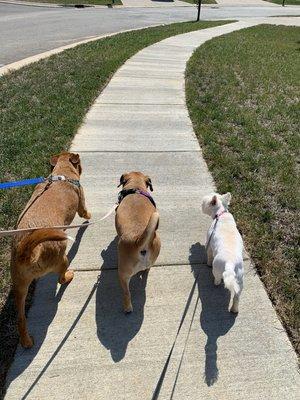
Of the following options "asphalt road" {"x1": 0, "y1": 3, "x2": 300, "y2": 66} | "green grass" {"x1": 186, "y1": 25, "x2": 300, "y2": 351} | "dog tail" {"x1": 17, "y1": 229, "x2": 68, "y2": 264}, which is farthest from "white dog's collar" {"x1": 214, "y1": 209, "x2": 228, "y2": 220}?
"asphalt road" {"x1": 0, "y1": 3, "x2": 300, "y2": 66}

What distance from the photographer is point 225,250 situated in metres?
3.78

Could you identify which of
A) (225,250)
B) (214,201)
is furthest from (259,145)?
(225,250)

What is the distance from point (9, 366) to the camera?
11.0ft

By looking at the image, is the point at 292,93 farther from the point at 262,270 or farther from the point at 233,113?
the point at 262,270

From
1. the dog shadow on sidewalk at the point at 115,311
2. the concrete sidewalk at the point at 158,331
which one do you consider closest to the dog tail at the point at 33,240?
the concrete sidewalk at the point at 158,331

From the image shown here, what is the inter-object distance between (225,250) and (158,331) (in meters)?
0.96

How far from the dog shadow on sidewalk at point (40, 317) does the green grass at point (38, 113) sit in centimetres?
11

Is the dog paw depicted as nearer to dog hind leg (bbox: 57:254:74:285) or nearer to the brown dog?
the brown dog

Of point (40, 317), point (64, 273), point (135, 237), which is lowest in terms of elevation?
point (40, 317)

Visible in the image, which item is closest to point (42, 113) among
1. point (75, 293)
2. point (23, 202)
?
point (23, 202)

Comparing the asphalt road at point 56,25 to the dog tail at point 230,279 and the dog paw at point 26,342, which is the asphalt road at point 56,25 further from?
the dog tail at point 230,279

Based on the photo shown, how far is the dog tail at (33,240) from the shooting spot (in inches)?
127

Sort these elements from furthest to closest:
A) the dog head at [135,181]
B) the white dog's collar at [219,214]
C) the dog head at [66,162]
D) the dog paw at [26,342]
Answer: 1. the dog head at [66,162]
2. the dog head at [135,181]
3. the white dog's collar at [219,214]
4. the dog paw at [26,342]

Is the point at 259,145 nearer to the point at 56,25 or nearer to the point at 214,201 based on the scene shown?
the point at 214,201
